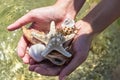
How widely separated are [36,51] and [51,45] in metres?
0.21

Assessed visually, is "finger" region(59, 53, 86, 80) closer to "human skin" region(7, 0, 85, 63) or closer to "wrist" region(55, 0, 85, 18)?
"human skin" region(7, 0, 85, 63)

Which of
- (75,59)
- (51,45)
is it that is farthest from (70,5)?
(75,59)

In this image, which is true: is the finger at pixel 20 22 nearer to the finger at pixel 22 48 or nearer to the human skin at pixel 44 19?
the human skin at pixel 44 19

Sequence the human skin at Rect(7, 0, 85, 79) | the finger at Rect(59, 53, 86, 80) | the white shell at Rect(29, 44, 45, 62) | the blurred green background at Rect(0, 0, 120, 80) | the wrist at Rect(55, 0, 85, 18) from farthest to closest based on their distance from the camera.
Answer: the blurred green background at Rect(0, 0, 120, 80), the wrist at Rect(55, 0, 85, 18), the white shell at Rect(29, 44, 45, 62), the human skin at Rect(7, 0, 85, 79), the finger at Rect(59, 53, 86, 80)

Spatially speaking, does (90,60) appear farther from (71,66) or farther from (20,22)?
(71,66)

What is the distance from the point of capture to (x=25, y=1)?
21.1ft

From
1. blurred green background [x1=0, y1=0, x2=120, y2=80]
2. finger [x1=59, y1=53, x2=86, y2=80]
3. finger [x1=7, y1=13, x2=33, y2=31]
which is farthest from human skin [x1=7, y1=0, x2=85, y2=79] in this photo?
blurred green background [x1=0, y1=0, x2=120, y2=80]

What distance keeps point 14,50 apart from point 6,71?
37 cm

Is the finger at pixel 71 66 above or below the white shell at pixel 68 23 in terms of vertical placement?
below

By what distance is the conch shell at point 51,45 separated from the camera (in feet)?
12.4

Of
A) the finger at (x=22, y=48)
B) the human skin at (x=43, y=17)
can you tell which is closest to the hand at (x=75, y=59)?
the finger at (x=22, y=48)

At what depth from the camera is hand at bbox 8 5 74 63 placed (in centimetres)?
401

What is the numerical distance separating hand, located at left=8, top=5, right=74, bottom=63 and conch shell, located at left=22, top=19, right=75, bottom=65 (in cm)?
8

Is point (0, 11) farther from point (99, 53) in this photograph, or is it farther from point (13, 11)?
point (99, 53)
